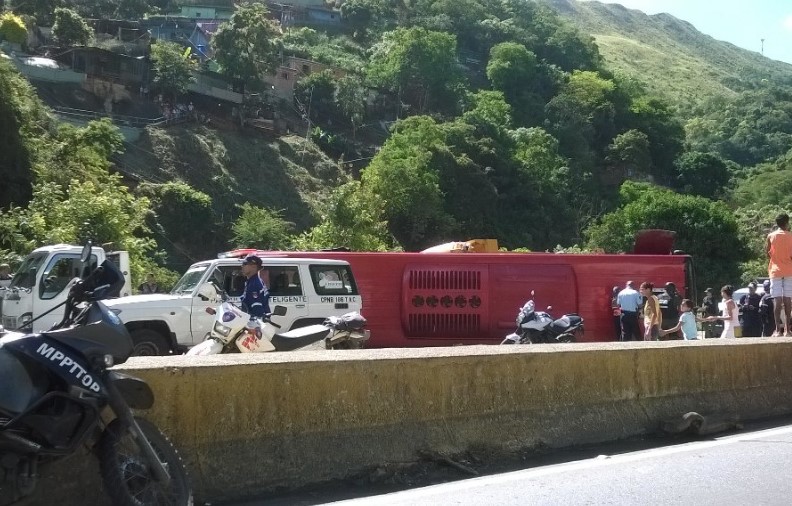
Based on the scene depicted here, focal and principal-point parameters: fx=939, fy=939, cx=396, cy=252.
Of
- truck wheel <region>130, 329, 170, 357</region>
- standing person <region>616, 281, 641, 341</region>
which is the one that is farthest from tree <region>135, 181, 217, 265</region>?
truck wheel <region>130, 329, 170, 357</region>

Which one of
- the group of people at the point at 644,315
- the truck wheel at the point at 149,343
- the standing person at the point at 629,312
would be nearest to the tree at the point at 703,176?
the group of people at the point at 644,315

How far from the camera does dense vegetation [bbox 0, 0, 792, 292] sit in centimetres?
3812

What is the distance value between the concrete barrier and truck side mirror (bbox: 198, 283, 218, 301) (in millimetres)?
7214

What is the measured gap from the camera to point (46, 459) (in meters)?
4.66

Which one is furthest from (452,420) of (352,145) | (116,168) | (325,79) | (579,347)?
(325,79)

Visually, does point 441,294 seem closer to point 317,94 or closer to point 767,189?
point 317,94

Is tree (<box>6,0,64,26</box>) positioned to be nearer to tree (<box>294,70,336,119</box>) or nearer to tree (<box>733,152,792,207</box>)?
tree (<box>294,70,336,119</box>)

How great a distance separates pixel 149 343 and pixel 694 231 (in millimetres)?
51477

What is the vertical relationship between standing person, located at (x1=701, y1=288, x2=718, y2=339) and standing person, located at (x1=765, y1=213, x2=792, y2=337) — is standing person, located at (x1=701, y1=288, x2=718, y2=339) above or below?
below

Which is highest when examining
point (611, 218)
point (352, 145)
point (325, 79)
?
point (325, 79)

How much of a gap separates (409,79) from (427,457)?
93.0 meters

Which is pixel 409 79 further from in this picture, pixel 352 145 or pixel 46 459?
pixel 46 459

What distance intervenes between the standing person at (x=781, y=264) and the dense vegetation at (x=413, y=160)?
19.6m

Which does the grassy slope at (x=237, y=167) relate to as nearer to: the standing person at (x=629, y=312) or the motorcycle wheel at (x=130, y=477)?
the standing person at (x=629, y=312)
